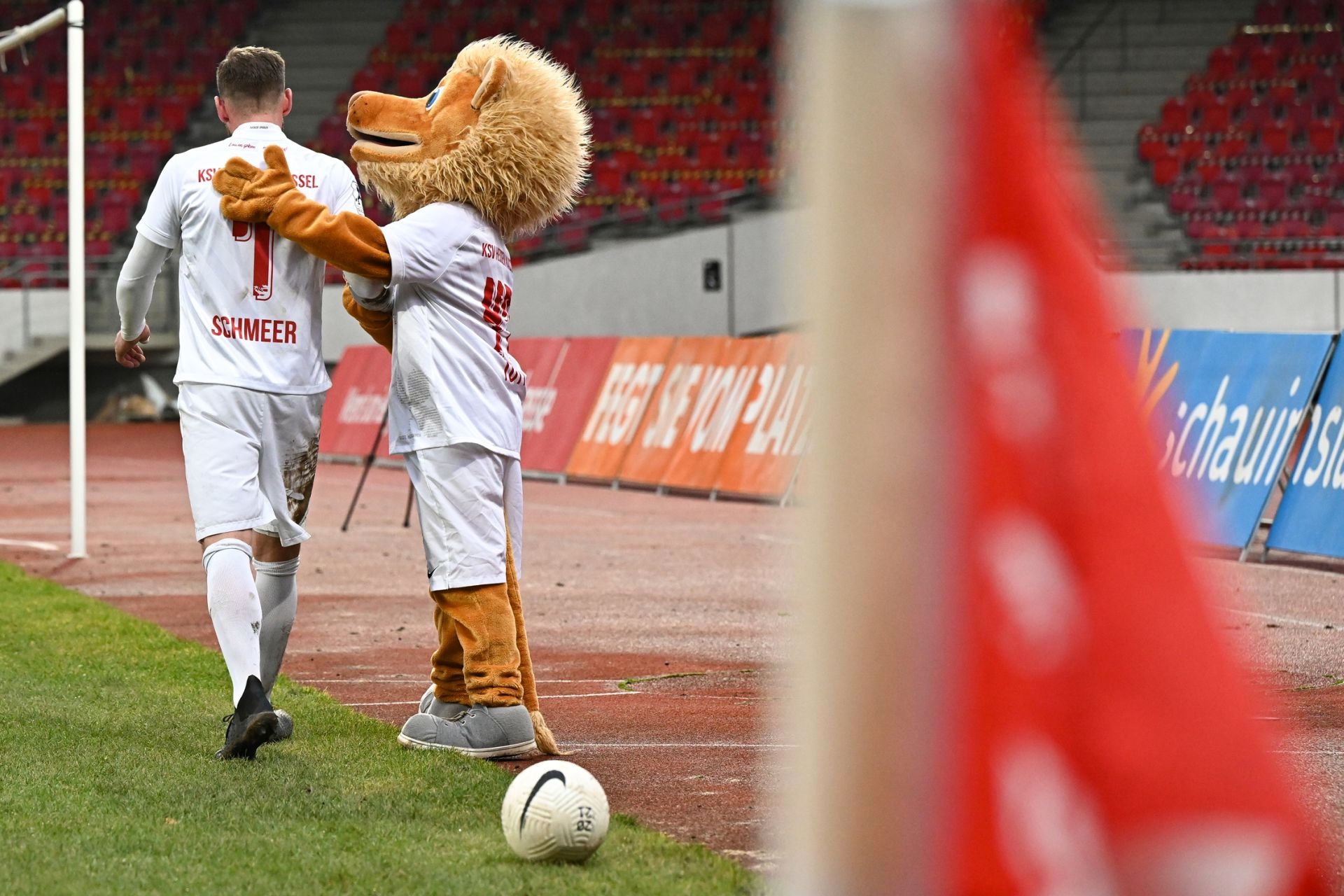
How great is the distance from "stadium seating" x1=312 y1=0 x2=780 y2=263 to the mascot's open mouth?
80.6ft

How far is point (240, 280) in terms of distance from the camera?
5.54 metres

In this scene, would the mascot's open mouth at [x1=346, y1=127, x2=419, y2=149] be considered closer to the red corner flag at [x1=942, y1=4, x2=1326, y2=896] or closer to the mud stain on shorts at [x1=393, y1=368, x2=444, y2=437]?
the mud stain on shorts at [x1=393, y1=368, x2=444, y2=437]

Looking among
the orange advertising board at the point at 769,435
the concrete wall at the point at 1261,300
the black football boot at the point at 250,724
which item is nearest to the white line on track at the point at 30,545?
the orange advertising board at the point at 769,435

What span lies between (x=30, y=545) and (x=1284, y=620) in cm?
857

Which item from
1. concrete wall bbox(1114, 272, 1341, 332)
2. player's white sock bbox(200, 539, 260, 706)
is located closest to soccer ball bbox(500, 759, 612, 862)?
player's white sock bbox(200, 539, 260, 706)

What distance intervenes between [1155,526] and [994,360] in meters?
0.21

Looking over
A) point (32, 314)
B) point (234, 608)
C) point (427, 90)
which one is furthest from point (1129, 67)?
point (234, 608)

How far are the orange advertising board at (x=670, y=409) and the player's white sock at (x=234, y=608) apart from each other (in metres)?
12.7

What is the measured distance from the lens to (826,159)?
159 cm

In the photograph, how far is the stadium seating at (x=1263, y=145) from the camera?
25.9 meters

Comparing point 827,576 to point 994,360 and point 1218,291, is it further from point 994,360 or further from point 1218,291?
point 1218,291

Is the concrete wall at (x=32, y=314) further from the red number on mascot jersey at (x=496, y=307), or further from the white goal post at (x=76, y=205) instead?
the red number on mascot jersey at (x=496, y=307)

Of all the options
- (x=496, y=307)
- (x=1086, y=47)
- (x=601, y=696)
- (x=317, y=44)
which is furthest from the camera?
(x=317, y=44)

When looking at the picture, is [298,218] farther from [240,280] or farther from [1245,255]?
[1245,255]
